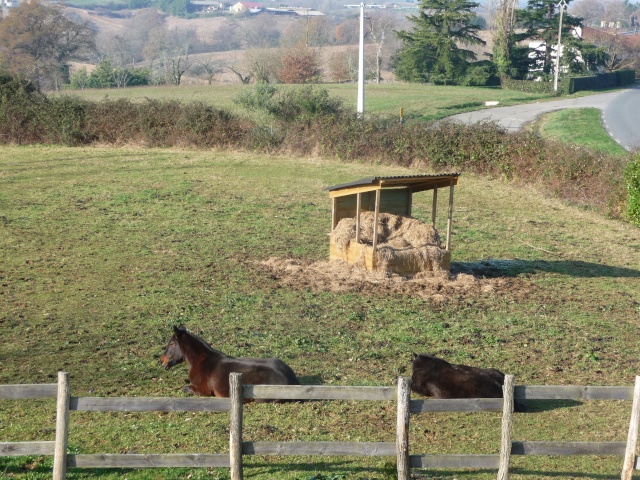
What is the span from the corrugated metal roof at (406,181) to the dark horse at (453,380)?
5563 millimetres

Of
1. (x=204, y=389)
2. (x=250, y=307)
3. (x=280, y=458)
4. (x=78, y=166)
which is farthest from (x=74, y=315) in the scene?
(x=78, y=166)


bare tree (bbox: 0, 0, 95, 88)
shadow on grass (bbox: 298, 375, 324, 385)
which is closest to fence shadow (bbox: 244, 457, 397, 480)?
shadow on grass (bbox: 298, 375, 324, 385)

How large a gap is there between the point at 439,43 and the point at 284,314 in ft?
227

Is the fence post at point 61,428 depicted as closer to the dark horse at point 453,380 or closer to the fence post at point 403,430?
the fence post at point 403,430

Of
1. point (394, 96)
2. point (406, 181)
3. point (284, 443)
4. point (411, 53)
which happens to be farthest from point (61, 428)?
point (411, 53)

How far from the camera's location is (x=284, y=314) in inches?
513

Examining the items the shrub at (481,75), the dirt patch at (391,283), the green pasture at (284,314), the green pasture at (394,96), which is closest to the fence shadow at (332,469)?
the green pasture at (284,314)

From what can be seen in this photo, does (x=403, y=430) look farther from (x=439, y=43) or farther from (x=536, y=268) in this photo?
(x=439, y=43)

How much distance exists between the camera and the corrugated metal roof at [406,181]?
14.8m

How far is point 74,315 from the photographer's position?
12656mm

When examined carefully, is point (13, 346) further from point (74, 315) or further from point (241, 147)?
point (241, 147)

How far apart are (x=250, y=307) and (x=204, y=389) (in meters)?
3.94

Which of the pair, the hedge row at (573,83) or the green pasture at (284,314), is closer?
the green pasture at (284,314)

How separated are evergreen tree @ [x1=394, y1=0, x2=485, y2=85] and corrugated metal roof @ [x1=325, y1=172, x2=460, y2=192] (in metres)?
64.3
